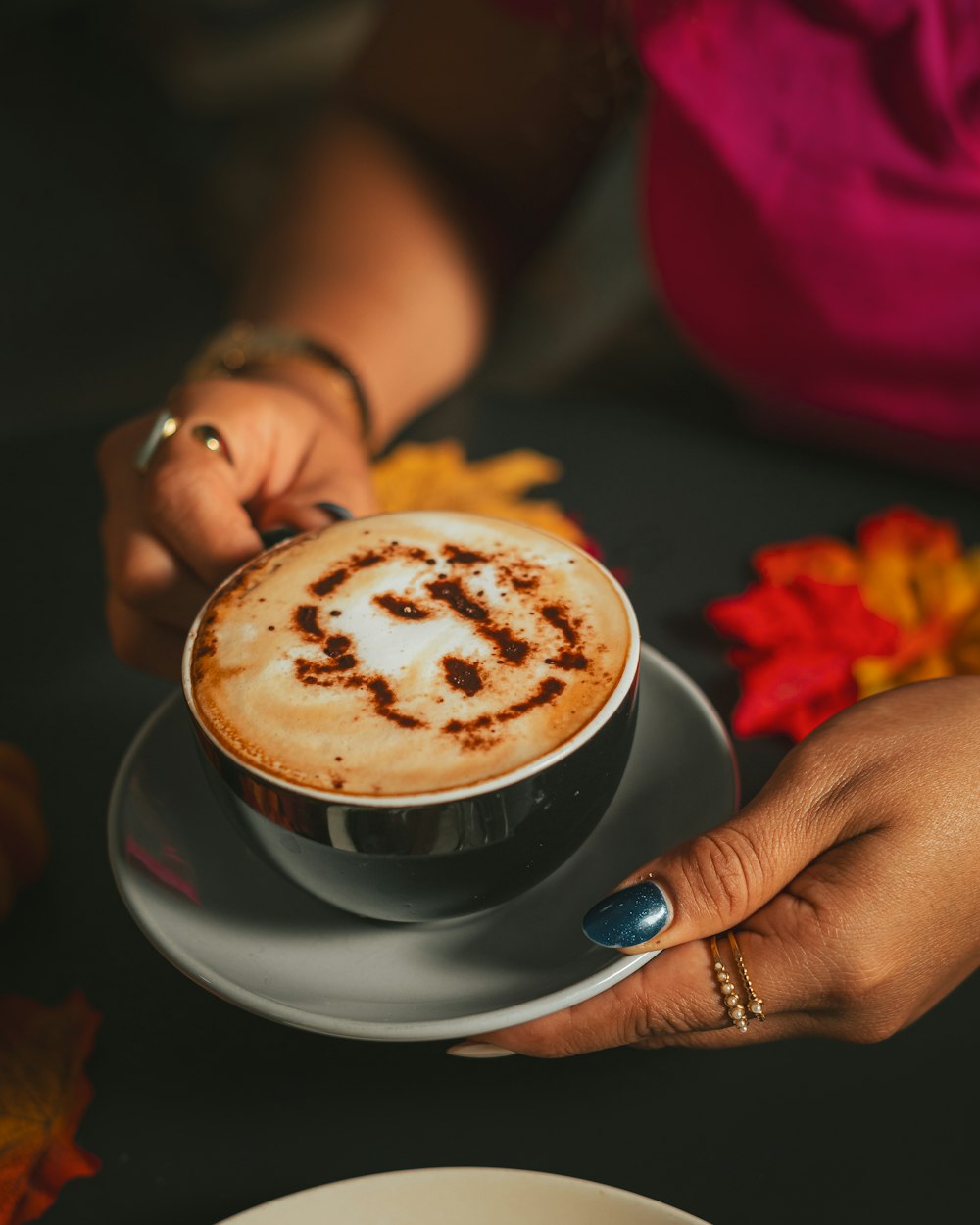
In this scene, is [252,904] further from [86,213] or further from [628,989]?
[86,213]

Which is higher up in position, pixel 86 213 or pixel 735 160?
pixel 735 160

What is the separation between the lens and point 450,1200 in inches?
15.9

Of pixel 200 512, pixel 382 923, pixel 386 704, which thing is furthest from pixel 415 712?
pixel 200 512

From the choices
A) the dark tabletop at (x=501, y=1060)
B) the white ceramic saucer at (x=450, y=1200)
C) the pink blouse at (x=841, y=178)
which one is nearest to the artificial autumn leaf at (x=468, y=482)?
the dark tabletop at (x=501, y=1060)

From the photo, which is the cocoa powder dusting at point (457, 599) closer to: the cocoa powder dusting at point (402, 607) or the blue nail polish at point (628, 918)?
the cocoa powder dusting at point (402, 607)

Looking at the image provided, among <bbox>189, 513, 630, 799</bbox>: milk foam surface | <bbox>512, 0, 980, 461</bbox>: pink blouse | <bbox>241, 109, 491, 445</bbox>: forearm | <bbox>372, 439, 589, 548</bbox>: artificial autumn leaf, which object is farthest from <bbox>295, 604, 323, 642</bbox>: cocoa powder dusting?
<bbox>512, 0, 980, 461</bbox>: pink blouse

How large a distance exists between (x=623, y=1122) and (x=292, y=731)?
0.23 meters

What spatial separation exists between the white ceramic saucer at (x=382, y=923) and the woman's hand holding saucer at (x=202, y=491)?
9 cm

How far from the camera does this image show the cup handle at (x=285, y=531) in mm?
602

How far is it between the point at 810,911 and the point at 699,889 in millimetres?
59

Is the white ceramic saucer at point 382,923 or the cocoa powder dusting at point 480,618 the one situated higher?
the cocoa powder dusting at point 480,618

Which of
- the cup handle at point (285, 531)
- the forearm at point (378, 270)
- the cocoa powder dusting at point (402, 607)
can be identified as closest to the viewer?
the cocoa powder dusting at point (402, 607)

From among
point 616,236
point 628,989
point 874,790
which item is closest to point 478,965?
point 628,989

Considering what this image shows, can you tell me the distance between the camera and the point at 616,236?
5.21ft
